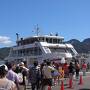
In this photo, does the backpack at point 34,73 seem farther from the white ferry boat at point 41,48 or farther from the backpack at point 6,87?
the white ferry boat at point 41,48

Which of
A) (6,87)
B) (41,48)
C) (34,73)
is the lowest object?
(6,87)

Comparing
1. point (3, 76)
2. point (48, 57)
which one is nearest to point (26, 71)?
point (3, 76)

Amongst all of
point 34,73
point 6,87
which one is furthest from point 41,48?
point 6,87

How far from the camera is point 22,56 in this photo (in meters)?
55.0

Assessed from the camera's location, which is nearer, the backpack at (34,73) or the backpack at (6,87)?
the backpack at (6,87)

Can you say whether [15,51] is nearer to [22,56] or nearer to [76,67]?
[22,56]

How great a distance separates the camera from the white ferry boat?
4912 cm

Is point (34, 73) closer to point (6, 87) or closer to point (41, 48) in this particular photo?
point (6, 87)

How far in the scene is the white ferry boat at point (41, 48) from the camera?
49125 mm

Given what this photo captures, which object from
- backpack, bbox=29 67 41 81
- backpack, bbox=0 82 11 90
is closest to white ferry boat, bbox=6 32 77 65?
backpack, bbox=29 67 41 81

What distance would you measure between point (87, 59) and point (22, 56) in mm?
9638

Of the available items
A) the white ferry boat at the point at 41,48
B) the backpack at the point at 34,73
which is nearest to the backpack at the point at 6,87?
the backpack at the point at 34,73

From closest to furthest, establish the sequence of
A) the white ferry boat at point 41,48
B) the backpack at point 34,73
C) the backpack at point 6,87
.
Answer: the backpack at point 6,87
the backpack at point 34,73
the white ferry boat at point 41,48

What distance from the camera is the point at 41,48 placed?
49.2 meters
